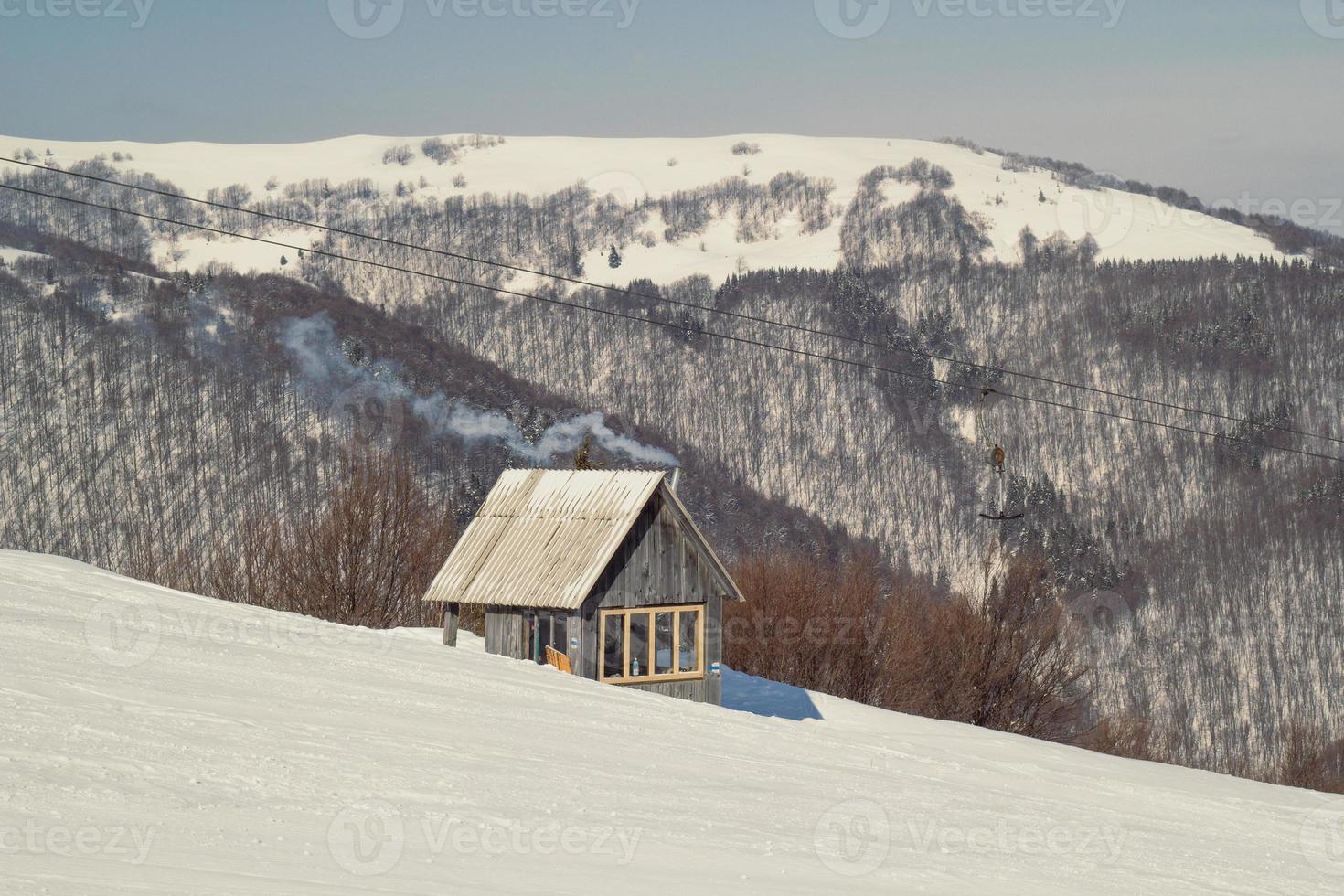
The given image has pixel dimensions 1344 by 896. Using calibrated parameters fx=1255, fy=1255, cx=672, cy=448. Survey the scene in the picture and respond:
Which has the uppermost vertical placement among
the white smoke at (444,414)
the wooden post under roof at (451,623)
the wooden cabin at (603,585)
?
the wooden cabin at (603,585)

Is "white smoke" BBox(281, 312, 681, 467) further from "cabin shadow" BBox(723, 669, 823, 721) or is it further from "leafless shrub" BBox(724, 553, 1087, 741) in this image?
"cabin shadow" BBox(723, 669, 823, 721)

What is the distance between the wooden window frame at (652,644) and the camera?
1096 inches

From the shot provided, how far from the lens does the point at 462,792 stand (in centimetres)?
1113

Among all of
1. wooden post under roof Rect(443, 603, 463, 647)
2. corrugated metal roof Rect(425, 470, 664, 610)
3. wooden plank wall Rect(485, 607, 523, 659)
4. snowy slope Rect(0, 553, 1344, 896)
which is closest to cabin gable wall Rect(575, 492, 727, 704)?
corrugated metal roof Rect(425, 470, 664, 610)

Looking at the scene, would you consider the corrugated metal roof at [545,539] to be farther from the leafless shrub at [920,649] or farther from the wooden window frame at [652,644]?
the leafless shrub at [920,649]

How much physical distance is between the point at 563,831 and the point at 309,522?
43937mm

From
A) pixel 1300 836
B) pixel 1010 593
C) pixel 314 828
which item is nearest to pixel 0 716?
pixel 314 828

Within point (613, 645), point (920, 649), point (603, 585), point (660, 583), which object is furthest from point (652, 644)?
point (920, 649)

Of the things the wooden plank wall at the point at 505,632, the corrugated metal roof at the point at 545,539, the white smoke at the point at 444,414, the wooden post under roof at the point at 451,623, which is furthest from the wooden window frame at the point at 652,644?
the white smoke at the point at 444,414

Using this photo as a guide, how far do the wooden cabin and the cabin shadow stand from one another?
2918mm

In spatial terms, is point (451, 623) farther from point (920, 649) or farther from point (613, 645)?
point (920, 649)

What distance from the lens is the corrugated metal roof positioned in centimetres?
2800

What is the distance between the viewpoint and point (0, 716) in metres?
10.3

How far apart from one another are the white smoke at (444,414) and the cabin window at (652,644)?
140984mm
